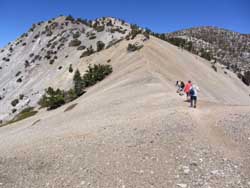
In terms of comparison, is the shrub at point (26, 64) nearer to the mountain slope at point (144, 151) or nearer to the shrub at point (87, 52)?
the shrub at point (87, 52)

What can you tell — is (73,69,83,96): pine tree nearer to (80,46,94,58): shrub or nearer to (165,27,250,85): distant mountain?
(80,46,94,58): shrub

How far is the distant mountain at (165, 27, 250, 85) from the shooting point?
285 ft

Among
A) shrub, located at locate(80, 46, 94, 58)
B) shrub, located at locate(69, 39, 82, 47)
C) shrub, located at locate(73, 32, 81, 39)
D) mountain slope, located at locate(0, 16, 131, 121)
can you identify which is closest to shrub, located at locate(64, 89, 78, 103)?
mountain slope, located at locate(0, 16, 131, 121)

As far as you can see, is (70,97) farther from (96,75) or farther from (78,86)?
(96,75)

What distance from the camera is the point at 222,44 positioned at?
10419cm

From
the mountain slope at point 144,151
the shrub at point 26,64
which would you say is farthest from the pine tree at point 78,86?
the shrub at point 26,64

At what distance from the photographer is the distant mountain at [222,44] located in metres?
86.9

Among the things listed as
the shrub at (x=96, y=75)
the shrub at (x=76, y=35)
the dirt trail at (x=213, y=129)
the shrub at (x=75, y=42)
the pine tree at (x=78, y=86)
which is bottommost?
the dirt trail at (x=213, y=129)

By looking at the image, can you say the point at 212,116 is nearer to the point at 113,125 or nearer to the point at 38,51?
the point at 113,125

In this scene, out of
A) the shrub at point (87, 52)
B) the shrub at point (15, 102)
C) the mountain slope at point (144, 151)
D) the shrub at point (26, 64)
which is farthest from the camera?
the shrub at point (26, 64)

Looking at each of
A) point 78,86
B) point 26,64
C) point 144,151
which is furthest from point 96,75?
point 26,64

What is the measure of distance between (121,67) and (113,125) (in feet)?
76.4

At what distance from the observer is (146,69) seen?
112 ft

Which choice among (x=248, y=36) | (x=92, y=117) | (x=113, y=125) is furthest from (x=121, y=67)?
(x=248, y=36)
